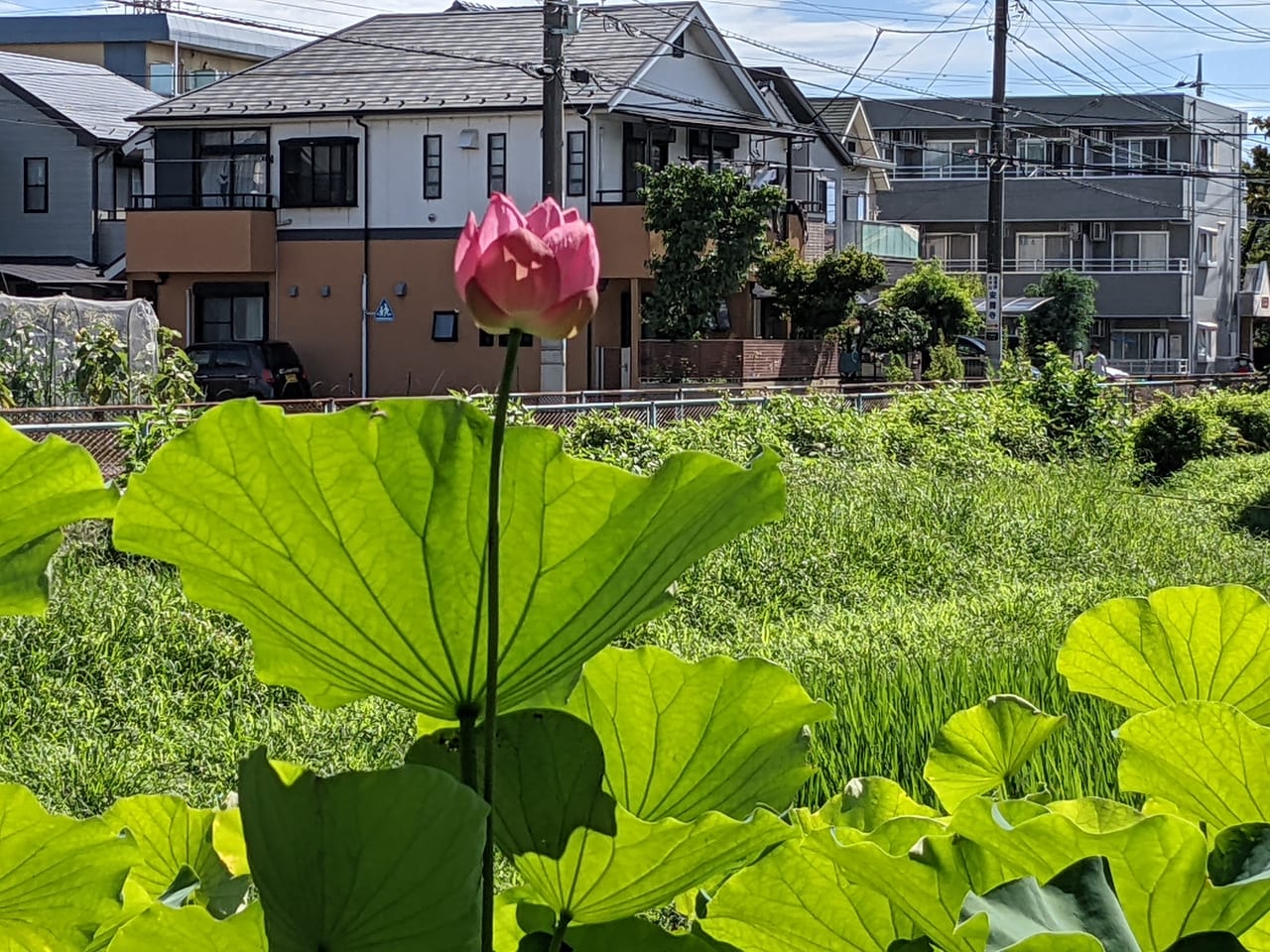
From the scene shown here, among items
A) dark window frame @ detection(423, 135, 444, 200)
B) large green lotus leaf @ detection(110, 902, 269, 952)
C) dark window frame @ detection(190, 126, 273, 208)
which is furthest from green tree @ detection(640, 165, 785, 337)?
large green lotus leaf @ detection(110, 902, 269, 952)

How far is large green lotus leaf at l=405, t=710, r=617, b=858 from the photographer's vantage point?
793 mm

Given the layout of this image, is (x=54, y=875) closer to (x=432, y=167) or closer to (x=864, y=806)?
(x=864, y=806)

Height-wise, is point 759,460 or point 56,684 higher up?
point 759,460

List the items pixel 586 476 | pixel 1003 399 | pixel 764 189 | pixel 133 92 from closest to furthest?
pixel 586 476
pixel 1003 399
pixel 764 189
pixel 133 92

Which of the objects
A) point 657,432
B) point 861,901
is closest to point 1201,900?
point 861,901

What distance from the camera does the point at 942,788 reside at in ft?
3.64

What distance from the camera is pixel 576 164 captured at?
86.8ft

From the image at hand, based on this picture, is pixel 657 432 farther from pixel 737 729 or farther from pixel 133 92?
pixel 133 92

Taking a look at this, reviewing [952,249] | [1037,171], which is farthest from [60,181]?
[1037,171]

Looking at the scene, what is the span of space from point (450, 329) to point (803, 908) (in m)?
26.4

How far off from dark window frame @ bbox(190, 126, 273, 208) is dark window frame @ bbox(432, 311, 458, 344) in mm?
3773

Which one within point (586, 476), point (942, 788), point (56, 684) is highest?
point (586, 476)

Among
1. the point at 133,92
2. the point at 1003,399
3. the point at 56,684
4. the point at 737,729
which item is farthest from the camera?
the point at 133,92

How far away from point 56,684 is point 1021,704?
206 inches
